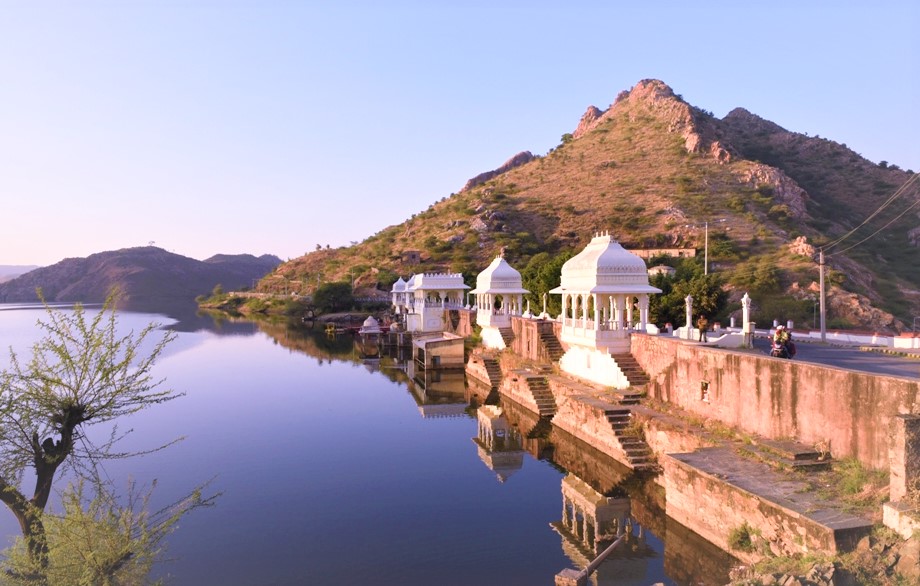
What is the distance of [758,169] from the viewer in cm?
6228

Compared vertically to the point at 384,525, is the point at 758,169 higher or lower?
higher

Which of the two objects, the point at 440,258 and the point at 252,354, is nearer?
the point at 252,354

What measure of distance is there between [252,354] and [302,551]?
32.1m

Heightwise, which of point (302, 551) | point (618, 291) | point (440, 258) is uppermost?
point (440, 258)

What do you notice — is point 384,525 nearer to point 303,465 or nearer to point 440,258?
point 303,465

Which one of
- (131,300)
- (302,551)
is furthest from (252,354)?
(131,300)

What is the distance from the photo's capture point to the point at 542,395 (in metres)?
21.0

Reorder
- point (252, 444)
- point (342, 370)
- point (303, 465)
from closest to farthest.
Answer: point (303, 465), point (252, 444), point (342, 370)

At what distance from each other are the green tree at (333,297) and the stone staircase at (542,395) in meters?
45.8

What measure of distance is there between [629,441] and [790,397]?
437cm

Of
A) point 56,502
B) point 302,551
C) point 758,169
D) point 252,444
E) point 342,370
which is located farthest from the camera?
point 758,169

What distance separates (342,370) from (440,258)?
33173mm

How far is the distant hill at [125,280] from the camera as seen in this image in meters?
126

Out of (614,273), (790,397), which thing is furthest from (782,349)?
(614,273)
